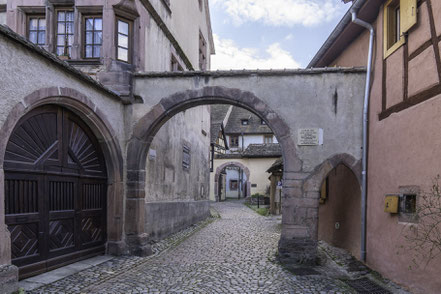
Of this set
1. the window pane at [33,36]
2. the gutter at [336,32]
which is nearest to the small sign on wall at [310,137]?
the gutter at [336,32]

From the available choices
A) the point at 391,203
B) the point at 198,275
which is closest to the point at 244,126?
the point at 198,275

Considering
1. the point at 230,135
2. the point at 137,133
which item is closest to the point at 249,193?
the point at 230,135

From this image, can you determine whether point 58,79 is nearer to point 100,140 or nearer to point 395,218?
point 100,140

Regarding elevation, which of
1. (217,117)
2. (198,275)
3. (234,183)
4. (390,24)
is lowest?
(234,183)

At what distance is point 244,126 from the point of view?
1412 inches

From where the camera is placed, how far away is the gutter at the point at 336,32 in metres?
6.23

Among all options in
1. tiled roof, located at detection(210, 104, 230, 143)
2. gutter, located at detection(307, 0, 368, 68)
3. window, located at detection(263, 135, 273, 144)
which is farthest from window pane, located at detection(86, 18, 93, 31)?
window, located at detection(263, 135, 273, 144)

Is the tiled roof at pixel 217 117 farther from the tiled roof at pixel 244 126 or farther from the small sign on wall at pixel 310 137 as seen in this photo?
the small sign on wall at pixel 310 137

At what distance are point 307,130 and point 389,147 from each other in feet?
5.40

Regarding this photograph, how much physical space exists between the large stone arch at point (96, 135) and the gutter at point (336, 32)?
4.99 metres

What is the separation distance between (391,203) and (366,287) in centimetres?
130

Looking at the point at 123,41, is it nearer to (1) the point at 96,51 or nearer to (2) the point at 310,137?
(1) the point at 96,51

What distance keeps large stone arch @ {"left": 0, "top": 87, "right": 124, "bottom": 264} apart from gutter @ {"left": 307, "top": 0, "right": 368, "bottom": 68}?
4.99 m

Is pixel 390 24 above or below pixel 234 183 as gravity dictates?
above
